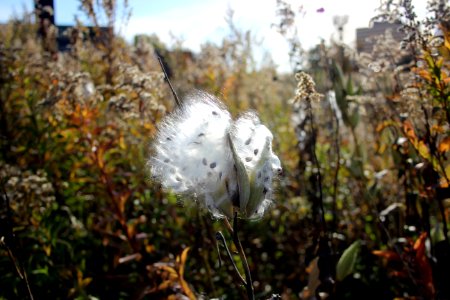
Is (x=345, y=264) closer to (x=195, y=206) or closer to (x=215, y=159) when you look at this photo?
(x=195, y=206)

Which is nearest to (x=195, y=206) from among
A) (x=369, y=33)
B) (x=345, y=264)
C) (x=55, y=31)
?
(x=345, y=264)

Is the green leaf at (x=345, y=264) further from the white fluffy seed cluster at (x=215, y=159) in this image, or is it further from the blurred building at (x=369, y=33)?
the blurred building at (x=369, y=33)

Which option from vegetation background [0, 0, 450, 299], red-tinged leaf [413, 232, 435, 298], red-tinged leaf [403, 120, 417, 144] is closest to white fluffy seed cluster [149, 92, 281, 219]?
vegetation background [0, 0, 450, 299]

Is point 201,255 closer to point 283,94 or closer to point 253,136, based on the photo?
point 253,136

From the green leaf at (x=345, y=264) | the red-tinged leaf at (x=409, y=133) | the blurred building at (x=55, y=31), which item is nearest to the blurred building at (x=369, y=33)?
the red-tinged leaf at (x=409, y=133)

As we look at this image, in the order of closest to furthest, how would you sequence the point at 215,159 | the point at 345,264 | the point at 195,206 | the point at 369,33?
the point at 215,159 < the point at 345,264 < the point at 195,206 < the point at 369,33

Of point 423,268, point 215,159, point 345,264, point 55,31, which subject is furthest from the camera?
point 55,31

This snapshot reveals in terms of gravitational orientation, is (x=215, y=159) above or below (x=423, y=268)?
above

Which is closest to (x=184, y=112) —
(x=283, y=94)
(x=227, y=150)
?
(x=227, y=150)
